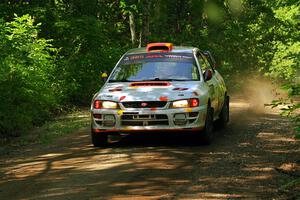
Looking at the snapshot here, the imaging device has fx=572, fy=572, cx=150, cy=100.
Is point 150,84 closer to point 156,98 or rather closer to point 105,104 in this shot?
point 156,98

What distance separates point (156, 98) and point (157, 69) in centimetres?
135

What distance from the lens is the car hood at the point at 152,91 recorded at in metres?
10.4

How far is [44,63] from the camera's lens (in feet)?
54.9

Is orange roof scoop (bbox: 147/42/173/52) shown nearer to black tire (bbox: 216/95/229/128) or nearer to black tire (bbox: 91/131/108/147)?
black tire (bbox: 216/95/229/128)

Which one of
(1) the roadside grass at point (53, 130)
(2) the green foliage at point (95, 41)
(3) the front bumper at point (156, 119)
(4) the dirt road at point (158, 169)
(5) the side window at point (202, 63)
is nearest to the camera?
(4) the dirt road at point (158, 169)

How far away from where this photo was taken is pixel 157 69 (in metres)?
11.5

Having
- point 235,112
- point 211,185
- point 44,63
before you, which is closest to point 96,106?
point 211,185

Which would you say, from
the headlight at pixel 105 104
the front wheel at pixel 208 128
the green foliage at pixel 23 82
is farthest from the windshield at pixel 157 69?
the green foliage at pixel 23 82

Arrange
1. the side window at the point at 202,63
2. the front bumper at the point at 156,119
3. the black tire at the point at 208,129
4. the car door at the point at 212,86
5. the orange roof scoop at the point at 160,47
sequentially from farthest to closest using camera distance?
the orange roof scoop at the point at 160,47 < the side window at the point at 202,63 < the car door at the point at 212,86 < the black tire at the point at 208,129 < the front bumper at the point at 156,119

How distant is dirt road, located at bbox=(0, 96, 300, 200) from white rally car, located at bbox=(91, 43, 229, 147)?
430 millimetres

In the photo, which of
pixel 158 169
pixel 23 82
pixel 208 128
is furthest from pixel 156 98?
pixel 23 82

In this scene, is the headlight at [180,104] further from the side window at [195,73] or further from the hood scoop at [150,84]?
the side window at [195,73]

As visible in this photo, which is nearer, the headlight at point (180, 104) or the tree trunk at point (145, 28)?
the headlight at point (180, 104)

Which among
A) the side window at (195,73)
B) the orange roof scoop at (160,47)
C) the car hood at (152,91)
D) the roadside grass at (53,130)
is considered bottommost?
the roadside grass at (53,130)
